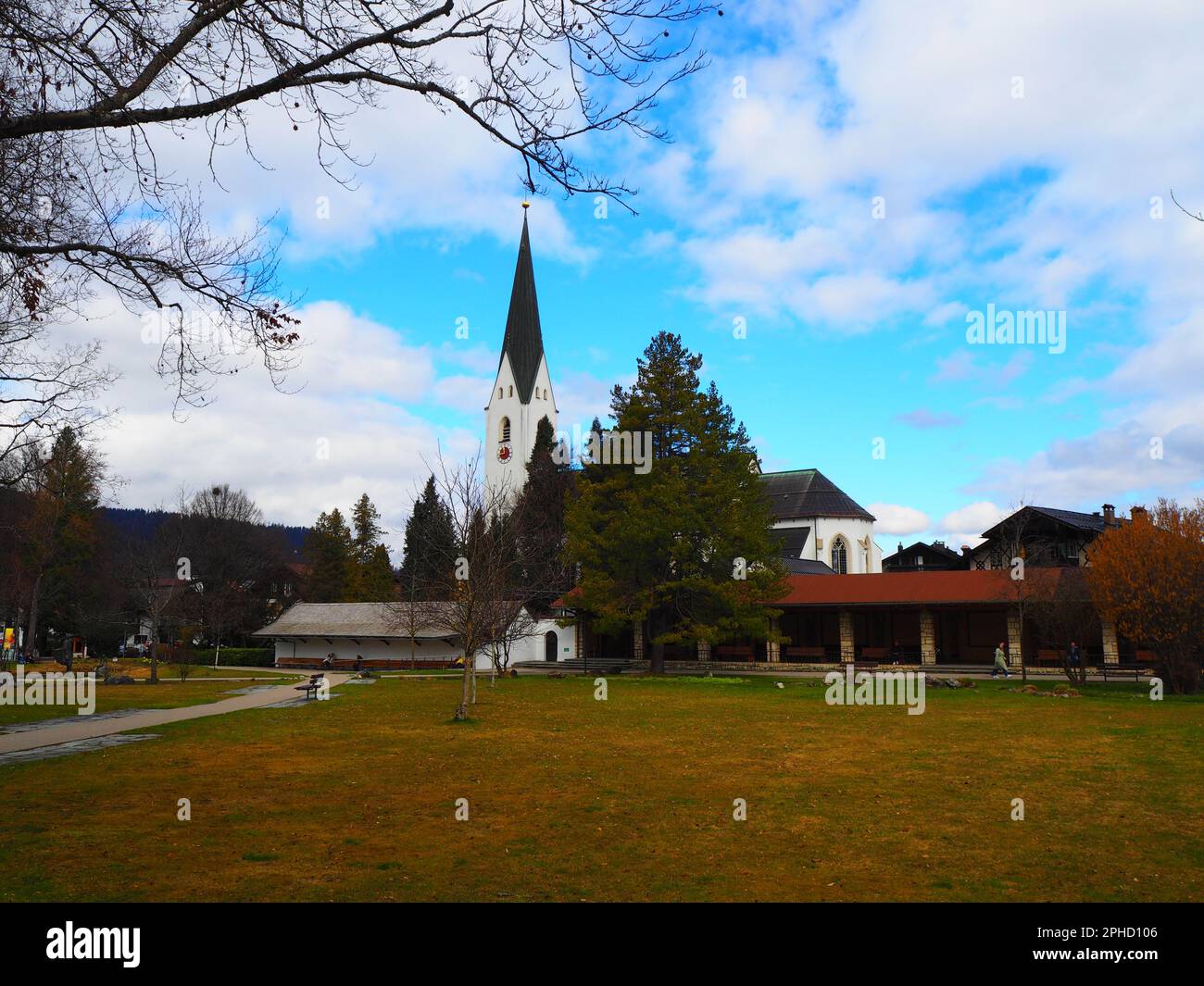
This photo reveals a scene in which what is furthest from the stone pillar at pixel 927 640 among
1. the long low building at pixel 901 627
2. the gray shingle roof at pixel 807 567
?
the gray shingle roof at pixel 807 567

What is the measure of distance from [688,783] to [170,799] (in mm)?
6129

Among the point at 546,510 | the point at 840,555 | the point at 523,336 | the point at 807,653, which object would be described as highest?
the point at 523,336

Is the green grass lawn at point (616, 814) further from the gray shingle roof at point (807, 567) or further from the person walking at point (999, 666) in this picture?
the gray shingle roof at point (807, 567)

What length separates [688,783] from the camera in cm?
1072

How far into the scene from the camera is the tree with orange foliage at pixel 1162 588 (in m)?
24.5

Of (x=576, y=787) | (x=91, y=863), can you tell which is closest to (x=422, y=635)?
(x=576, y=787)

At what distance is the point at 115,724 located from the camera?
17156 mm

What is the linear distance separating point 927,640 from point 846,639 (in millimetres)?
3758

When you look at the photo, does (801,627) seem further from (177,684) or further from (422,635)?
(177,684)

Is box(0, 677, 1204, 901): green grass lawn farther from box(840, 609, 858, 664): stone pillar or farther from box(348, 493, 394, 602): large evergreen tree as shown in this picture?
box(348, 493, 394, 602): large evergreen tree

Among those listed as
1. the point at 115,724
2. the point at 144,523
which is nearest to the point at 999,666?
the point at 115,724

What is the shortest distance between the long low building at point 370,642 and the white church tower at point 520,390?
27.4 metres

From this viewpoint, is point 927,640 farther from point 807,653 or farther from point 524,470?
point 524,470

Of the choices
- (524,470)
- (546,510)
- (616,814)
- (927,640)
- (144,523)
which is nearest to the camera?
(616,814)
